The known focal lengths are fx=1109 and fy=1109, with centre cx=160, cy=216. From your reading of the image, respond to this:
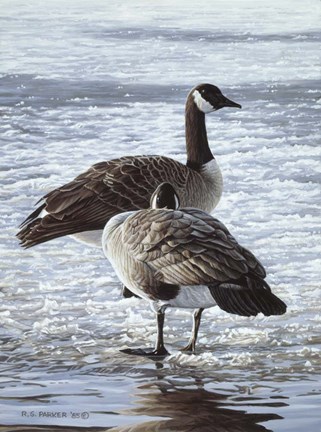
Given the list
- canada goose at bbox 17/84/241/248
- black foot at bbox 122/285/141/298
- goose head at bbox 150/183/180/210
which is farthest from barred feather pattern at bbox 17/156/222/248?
black foot at bbox 122/285/141/298

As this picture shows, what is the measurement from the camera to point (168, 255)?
3.86m

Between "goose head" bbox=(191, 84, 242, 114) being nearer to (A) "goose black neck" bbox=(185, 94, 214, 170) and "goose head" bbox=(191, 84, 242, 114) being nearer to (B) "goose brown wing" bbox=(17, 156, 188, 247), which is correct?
(A) "goose black neck" bbox=(185, 94, 214, 170)

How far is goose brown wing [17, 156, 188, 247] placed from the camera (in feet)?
14.4

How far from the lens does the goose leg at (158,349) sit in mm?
4035

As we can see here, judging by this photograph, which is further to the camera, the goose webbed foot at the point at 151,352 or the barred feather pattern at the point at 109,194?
the barred feather pattern at the point at 109,194

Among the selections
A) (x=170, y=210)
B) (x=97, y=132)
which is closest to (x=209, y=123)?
(x=97, y=132)

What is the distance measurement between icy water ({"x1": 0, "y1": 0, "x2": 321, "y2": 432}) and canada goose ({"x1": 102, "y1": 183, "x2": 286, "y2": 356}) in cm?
19

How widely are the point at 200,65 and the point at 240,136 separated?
413mm

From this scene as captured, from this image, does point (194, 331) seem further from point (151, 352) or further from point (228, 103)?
point (228, 103)

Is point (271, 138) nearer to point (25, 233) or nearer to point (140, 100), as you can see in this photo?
point (140, 100)

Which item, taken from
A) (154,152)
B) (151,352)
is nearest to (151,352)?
(151,352)

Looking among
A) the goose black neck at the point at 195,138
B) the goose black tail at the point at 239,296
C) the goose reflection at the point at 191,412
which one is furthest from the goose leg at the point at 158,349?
the goose black neck at the point at 195,138

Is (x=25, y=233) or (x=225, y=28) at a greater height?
(x=225, y=28)

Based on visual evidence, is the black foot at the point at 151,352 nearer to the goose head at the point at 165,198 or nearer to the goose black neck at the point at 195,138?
the goose head at the point at 165,198
